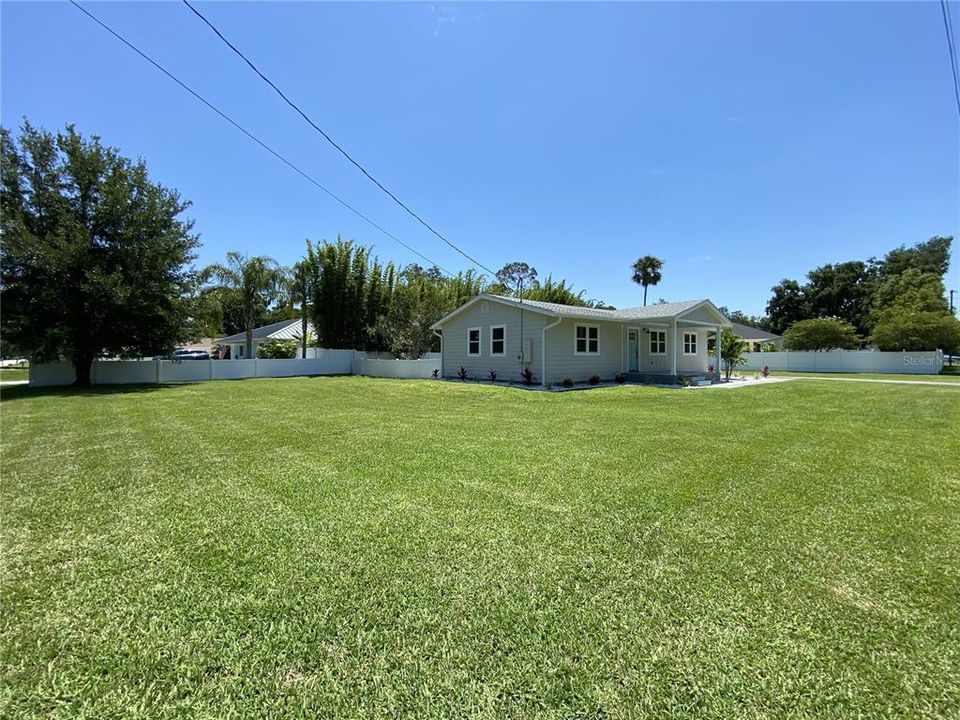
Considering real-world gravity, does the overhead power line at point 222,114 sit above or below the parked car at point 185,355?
above

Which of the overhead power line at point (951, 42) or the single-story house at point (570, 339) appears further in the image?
the single-story house at point (570, 339)

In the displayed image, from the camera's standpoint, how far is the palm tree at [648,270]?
1647 inches

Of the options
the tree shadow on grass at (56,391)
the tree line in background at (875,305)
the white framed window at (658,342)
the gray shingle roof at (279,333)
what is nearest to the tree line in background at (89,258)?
the tree shadow on grass at (56,391)

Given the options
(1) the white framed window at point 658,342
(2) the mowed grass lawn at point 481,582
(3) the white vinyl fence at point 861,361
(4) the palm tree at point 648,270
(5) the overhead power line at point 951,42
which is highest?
(4) the palm tree at point 648,270

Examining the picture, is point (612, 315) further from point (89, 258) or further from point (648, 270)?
point (648, 270)

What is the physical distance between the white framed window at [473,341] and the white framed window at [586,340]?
4.05 m

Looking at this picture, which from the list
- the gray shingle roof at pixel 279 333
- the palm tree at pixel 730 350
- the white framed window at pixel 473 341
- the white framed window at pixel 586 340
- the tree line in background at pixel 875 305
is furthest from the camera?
the gray shingle roof at pixel 279 333

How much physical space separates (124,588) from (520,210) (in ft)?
65.7

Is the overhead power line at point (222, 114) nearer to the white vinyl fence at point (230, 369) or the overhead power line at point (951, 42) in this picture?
the white vinyl fence at point (230, 369)

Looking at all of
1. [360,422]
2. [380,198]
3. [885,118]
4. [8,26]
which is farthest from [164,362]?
[885,118]

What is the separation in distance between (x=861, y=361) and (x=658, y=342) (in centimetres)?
1774

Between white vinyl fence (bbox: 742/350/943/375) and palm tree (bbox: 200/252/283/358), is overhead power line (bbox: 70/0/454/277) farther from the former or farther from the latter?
white vinyl fence (bbox: 742/350/943/375)

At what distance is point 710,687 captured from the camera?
5.98ft

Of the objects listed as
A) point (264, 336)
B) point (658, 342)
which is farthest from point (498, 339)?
point (264, 336)
